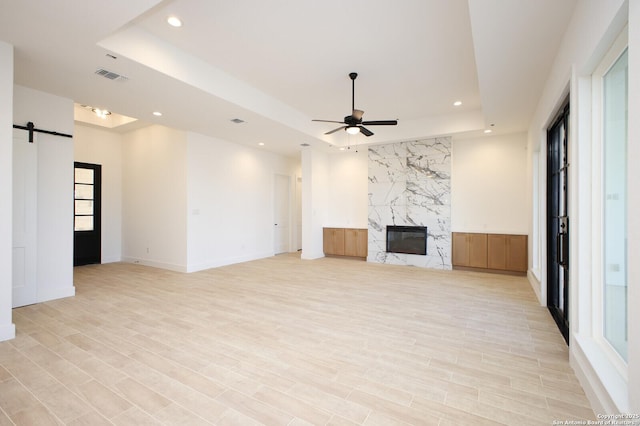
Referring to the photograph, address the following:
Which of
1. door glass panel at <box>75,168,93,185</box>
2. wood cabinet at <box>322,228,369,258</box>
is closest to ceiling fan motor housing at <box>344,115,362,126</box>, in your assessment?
wood cabinet at <box>322,228,369,258</box>

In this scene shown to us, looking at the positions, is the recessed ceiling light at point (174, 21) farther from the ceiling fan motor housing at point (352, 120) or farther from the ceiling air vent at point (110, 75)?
the ceiling fan motor housing at point (352, 120)

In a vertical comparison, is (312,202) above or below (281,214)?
above

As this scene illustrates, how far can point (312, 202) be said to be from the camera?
831 centimetres

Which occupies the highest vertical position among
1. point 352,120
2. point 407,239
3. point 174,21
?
point 174,21

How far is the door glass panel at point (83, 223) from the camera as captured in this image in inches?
279

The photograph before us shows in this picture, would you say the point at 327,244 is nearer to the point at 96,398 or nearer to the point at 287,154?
the point at 287,154

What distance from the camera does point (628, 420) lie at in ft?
4.98

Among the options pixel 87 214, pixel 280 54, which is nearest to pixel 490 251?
pixel 280 54

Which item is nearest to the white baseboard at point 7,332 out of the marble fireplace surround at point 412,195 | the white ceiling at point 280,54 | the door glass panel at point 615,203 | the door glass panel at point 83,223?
the white ceiling at point 280,54

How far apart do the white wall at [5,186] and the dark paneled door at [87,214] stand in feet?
15.0

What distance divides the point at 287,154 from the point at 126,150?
14.0ft

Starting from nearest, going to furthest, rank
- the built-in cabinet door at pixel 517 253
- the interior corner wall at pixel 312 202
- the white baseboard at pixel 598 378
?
the white baseboard at pixel 598 378
the built-in cabinet door at pixel 517 253
the interior corner wall at pixel 312 202

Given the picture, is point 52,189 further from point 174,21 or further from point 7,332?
point 174,21

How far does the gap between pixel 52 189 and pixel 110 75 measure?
2.11 m
